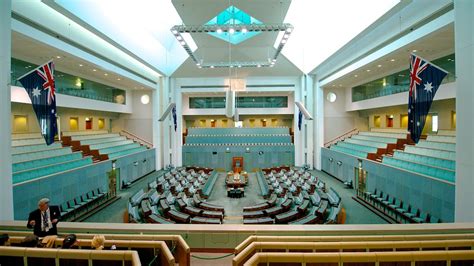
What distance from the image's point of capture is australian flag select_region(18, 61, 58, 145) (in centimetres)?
628

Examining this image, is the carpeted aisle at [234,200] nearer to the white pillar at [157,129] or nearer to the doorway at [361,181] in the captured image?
the doorway at [361,181]

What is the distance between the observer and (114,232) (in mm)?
4297

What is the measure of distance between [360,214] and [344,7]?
10570 mm

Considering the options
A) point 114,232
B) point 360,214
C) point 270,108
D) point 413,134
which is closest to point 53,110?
point 114,232

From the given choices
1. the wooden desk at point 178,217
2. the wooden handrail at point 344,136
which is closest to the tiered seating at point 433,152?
the wooden handrail at point 344,136

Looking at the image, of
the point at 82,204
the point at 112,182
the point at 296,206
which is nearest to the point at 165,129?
the point at 112,182

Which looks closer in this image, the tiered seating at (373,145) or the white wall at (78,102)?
the white wall at (78,102)

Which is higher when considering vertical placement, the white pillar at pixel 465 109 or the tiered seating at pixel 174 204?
the white pillar at pixel 465 109

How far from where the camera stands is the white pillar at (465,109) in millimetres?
5430

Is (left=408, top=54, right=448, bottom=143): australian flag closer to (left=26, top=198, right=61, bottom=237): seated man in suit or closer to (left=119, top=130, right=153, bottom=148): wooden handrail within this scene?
(left=26, top=198, right=61, bottom=237): seated man in suit

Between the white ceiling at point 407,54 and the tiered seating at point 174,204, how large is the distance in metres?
10.9

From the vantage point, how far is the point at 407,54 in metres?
12.1

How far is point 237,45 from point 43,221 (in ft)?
51.2

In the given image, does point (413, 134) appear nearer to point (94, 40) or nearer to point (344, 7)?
point (344, 7)
